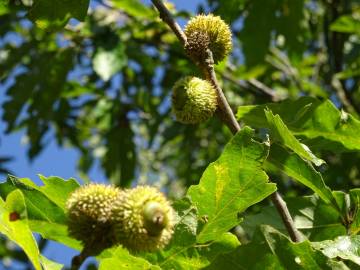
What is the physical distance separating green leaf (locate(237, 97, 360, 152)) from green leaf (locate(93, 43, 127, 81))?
192 centimetres

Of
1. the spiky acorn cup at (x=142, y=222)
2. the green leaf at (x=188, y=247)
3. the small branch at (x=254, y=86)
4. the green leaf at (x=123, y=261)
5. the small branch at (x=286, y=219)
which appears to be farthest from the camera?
the small branch at (x=254, y=86)

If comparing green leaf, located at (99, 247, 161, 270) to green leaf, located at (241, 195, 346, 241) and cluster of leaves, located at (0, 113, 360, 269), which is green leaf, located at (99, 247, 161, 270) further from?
green leaf, located at (241, 195, 346, 241)

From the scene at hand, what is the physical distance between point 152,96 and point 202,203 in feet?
11.6

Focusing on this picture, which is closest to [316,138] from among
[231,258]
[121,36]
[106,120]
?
[231,258]

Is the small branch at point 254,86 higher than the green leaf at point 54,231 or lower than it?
lower

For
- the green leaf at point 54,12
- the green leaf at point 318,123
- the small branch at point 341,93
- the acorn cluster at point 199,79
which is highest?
the green leaf at point 54,12

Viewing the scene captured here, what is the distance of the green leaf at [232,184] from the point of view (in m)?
1.90

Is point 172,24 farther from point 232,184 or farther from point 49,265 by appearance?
point 49,265

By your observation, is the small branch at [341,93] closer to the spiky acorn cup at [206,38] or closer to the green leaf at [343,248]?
the spiky acorn cup at [206,38]

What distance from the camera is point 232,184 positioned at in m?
1.91

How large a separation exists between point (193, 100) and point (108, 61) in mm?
2154

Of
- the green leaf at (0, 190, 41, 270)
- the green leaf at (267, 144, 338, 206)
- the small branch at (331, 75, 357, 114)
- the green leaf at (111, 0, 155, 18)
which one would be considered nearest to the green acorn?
the green leaf at (267, 144, 338, 206)

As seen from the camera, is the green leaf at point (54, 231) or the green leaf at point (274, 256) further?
the green leaf at point (54, 231)

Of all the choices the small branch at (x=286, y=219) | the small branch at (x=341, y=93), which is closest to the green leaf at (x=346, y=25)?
the small branch at (x=341, y=93)
